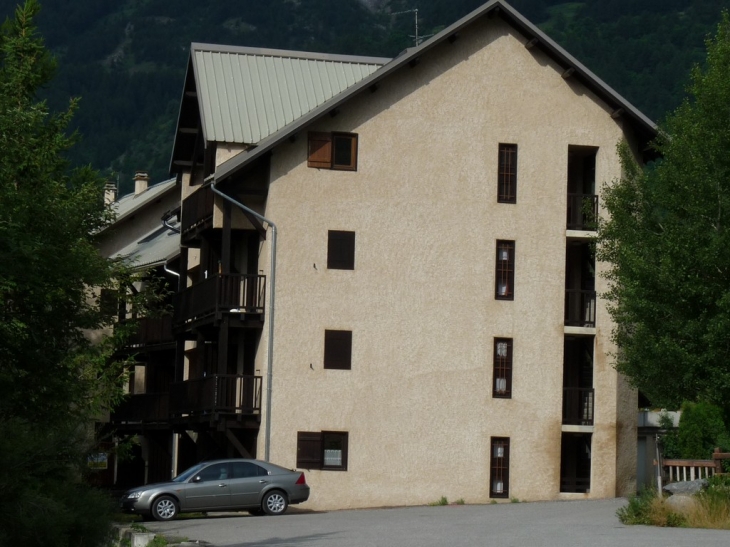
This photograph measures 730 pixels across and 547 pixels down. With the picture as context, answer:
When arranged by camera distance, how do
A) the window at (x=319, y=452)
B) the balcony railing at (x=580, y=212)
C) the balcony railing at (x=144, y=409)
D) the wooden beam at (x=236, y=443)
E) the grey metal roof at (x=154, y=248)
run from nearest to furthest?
the window at (x=319, y=452) → the wooden beam at (x=236, y=443) → the balcony railing at (x=580, y=212) → the balcony railing at (x=144, y=409) → the grey metal roof at (x=154, y=248)

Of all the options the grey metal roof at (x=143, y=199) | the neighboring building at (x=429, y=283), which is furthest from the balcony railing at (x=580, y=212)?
the grey metal roof at (x=143, y=199)

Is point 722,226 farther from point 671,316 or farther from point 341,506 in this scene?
point 341,506

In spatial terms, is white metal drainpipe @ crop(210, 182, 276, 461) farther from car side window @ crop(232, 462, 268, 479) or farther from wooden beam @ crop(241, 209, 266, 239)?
car side window @ crop(232, 462, 268, 479)

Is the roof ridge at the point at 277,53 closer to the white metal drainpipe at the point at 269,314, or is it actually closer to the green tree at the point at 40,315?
the white metal drainpipe at the point at 269,314

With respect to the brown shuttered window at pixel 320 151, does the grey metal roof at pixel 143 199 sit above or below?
above

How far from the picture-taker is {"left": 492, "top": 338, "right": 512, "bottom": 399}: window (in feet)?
131

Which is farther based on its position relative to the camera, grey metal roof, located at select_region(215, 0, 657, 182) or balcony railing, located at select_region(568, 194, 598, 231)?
balcony railing, located at select_region(568, 194, 598, 231)

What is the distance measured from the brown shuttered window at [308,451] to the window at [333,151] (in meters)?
7.03

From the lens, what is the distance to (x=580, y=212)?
40.9m

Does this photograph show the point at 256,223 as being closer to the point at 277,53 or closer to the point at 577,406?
the point at 277,53

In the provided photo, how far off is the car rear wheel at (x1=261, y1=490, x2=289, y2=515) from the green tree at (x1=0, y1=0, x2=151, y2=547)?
4.64 meters

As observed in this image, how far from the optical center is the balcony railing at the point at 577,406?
40.2m

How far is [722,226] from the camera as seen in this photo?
36.3 metres

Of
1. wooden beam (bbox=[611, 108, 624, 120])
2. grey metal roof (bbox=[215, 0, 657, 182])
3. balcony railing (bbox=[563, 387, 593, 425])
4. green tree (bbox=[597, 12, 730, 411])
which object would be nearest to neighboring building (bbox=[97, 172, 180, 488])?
grey metal roof (bbox=[215, 0, 657, 182])
